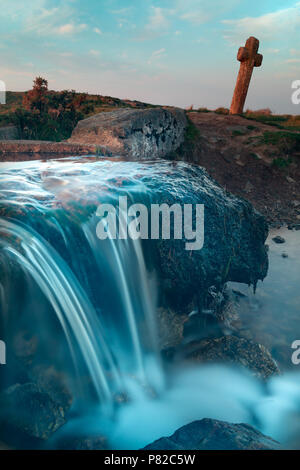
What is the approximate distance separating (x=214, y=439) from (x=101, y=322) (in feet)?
6.27

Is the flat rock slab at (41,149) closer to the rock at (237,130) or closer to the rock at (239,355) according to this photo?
the rock at (239,355)

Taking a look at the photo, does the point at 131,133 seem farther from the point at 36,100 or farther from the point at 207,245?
the point at 36,100

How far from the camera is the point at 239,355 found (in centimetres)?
452

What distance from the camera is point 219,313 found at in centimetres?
584

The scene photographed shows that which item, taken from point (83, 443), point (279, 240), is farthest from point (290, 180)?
point (83, 443)

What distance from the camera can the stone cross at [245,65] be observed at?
1831 cm

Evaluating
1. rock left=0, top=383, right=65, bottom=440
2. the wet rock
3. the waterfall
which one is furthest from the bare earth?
rock left=0, top=383, right=65, bottom=440

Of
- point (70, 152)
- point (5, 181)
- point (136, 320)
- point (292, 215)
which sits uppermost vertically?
point (70, 152)

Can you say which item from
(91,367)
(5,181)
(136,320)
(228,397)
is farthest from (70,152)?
(228,397)

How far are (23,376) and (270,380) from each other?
3156mm

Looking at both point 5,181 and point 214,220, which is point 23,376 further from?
point 214,220

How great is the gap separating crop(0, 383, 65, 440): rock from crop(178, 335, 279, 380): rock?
7.12 feet

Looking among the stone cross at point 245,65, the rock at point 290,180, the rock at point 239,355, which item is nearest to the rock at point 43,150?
the rock at point 239,355

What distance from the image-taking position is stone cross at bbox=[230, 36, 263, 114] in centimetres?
1831
